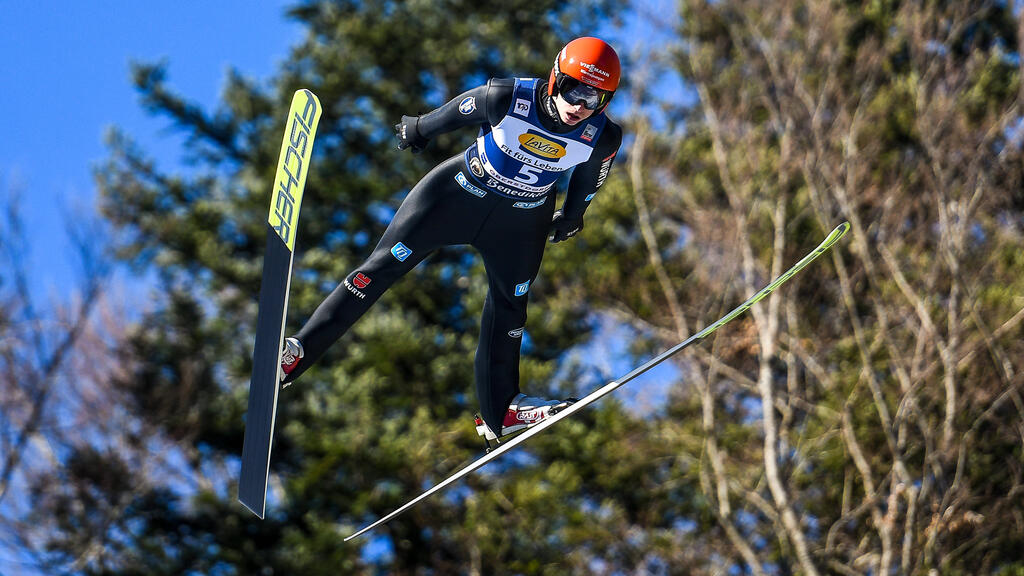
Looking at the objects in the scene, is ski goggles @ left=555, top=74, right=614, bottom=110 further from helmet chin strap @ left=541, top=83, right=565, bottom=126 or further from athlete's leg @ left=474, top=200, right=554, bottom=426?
athlete's leg @ left=474, top=200, right=554, bottom=426

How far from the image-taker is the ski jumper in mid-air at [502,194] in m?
4.54

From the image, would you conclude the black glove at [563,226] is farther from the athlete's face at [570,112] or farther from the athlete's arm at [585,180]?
the athlete's face at [570,112]

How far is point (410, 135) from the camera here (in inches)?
194

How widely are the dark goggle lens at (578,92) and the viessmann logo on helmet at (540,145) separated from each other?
236mm

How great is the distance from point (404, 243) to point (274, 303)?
60 centimetres

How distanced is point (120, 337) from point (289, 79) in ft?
17.0

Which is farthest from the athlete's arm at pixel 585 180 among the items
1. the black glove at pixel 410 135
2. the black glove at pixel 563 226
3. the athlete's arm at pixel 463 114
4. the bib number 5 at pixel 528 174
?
the black glove at pixel 410 135

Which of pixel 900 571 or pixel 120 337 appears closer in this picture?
pixel 900 571

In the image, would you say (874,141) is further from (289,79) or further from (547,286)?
(289,79)

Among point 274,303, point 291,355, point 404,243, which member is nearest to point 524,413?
point 404,243

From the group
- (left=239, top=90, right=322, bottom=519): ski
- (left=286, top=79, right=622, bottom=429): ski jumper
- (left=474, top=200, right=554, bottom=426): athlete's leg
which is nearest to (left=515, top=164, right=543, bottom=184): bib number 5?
(left=286, top=79, right=622, bottom=429): ski jumper

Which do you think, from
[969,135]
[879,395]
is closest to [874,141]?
[969,135]

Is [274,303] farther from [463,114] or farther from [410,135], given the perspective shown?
[463,114]

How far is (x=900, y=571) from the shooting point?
12672 mm
